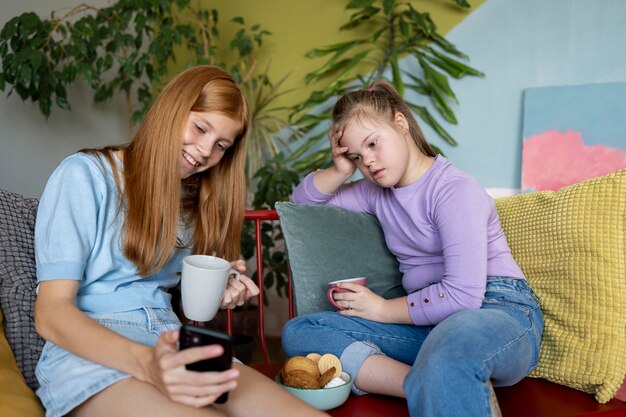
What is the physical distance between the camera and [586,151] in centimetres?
221

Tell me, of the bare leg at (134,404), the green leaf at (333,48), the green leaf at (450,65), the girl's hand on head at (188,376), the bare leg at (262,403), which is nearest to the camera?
the girl's hand on head at (188,376)

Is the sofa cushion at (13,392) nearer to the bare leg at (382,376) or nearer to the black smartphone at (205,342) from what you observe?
the black smartphone at (205,342)

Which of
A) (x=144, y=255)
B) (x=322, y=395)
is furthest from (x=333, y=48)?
(x=322, y=395)

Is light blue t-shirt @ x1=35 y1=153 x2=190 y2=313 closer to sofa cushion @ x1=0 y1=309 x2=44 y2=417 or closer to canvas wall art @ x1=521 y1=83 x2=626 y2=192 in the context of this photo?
sofa cushion @ x1=0 y1=309 x2=44 y2=417

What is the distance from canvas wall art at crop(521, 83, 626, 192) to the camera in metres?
2.15

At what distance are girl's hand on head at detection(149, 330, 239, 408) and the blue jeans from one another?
0.43 m

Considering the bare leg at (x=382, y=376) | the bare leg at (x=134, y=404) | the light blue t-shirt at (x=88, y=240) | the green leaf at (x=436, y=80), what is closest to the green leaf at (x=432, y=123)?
the green leaf at (x=436, y=80)

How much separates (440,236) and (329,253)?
13.5 inches

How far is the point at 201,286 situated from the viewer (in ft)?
3.58

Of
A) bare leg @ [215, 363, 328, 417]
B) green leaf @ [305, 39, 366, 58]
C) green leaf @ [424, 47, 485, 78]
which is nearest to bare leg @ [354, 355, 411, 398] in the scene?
bare leg @ [215, 363, 328, 417]

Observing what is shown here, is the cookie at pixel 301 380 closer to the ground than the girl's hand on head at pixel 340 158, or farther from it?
closer to the ground

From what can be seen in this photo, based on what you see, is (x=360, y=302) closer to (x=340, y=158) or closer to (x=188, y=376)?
(x=340, y=158)

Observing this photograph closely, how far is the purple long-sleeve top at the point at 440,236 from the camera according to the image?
1.33m

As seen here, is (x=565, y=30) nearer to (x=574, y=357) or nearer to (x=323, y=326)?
(x=574, y=357)
